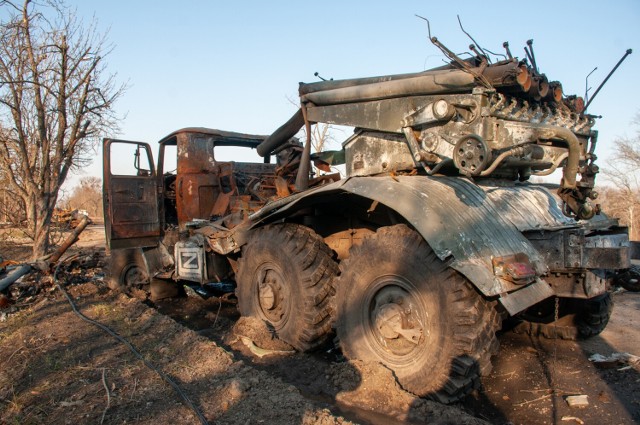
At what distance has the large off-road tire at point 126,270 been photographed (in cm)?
870

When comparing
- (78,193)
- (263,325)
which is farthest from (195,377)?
(78,193)

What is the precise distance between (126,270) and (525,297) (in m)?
7.23

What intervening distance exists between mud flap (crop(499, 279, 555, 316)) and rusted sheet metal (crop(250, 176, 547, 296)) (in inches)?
3.2

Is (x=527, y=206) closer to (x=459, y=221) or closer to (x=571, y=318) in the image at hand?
(x=459, y=221)

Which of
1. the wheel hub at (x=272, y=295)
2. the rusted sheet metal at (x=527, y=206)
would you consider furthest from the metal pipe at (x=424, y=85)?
the wheel hub at (x=272, y=295)

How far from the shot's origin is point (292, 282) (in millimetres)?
5168

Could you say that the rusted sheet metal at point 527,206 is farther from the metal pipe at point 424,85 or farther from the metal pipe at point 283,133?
the metal pipe at point 283,133

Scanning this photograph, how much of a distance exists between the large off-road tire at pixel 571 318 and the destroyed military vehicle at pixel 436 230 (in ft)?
0.05

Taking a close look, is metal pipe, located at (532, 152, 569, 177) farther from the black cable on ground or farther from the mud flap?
the black cable on ground

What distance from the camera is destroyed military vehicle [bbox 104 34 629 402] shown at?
145 inches

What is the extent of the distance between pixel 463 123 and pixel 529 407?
243 centimetres

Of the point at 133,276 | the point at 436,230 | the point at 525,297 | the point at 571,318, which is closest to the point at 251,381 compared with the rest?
the point at 436,230

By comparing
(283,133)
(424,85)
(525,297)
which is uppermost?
(424,85)

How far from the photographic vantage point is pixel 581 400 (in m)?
4.02
